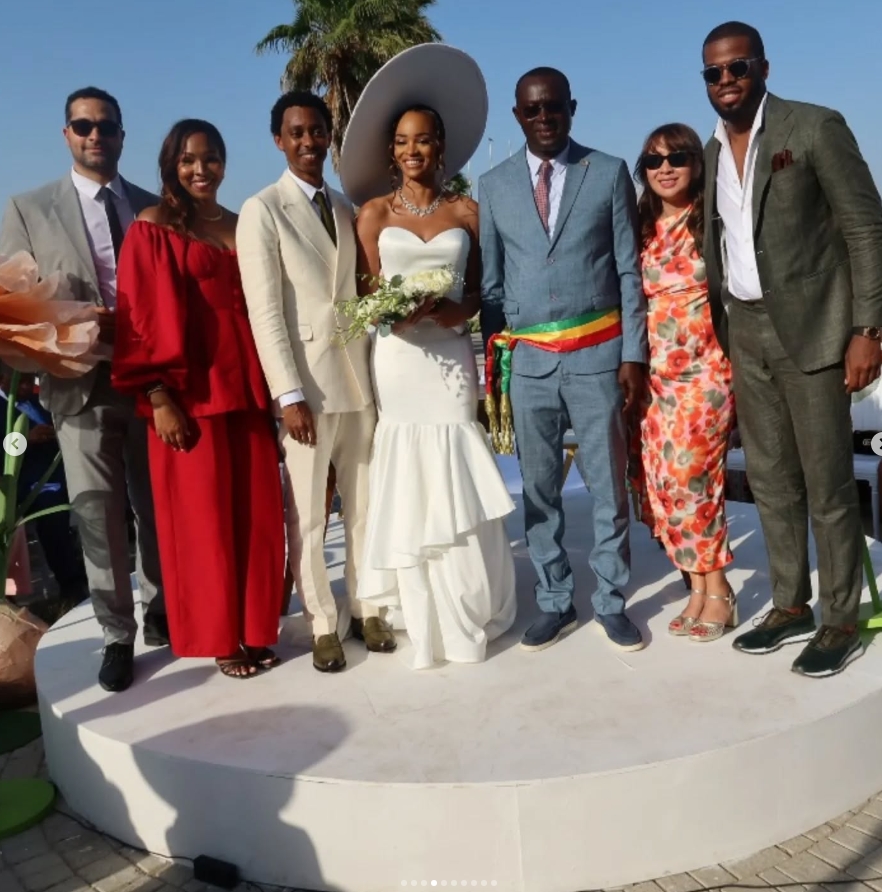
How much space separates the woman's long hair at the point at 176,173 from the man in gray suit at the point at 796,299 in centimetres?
177

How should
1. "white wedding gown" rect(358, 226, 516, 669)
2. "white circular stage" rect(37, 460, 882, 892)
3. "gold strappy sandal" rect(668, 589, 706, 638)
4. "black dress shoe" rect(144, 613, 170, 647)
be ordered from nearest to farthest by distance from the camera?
"white circular stage" rect(37, 460, 882, 892) < "white wedding gown" rect(358, 226, 516, 669) < "gold strappy sandal" rect(668, 589, 706, 638) < "black dress shoe" rect(144, 613, 170, 647)

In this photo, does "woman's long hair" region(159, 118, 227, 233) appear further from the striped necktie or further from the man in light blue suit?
the man in light blue suit

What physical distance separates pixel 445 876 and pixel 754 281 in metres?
2.20

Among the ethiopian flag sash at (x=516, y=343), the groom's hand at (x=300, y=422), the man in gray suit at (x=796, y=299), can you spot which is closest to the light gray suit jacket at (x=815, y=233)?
the man in gray suit at (x=796, y=299)

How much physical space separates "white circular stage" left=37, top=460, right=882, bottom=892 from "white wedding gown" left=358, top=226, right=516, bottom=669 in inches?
8.1

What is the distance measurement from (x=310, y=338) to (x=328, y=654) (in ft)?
3.94

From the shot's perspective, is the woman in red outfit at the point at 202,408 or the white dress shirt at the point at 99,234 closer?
the woman in red outfit at the point at 202,408

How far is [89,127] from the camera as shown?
3.72m

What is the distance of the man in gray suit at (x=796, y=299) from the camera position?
3238 millimetres

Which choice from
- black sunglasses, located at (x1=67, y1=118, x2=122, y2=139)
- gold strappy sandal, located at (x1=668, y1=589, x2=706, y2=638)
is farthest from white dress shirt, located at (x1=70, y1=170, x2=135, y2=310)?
gold strappy sandal, located at (x1=668, y1=589, x2=706, y2=638)

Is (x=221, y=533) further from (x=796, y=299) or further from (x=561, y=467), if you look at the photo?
(x=796, y=299)

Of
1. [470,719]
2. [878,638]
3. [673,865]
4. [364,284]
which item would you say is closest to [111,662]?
[470,719]

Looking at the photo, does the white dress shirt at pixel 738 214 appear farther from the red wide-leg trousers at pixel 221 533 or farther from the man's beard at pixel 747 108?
the red wide-leg trousers at pixel 221 533

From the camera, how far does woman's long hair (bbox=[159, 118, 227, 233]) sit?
3.50 m
